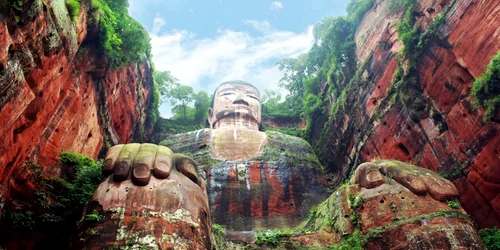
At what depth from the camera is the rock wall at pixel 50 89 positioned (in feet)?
21.4

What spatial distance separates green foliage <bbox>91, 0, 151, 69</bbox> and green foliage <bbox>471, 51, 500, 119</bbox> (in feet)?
32.8

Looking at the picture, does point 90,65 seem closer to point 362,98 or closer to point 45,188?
point 45,188

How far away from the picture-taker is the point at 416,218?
8.48 metres

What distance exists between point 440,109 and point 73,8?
10677 mm

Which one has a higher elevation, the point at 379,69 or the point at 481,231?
the point at 379,69

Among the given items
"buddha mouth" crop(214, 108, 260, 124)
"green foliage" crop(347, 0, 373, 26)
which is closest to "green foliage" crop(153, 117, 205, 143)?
"buddha mouth" crop(214, 108, 260, 124)

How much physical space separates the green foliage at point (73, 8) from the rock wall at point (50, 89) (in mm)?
187

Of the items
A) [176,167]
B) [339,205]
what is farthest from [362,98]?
[176,167]

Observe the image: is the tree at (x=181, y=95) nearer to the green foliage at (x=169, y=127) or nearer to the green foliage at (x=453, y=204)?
the green foliage at (x=169, y=127)

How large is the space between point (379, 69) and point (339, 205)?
283 inches

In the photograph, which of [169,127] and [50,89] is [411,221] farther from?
[169,127]

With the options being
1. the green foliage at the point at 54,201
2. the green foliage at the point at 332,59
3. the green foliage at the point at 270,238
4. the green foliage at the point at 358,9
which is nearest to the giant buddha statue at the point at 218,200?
the green foliage at the point at 270,238

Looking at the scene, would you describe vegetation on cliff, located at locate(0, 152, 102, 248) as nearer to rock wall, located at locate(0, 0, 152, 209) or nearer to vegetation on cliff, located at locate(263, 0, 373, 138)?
rock wall, located at locate(0, 0, 152, 209)

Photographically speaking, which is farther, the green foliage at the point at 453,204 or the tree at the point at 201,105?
the tree at the point at 201,105
